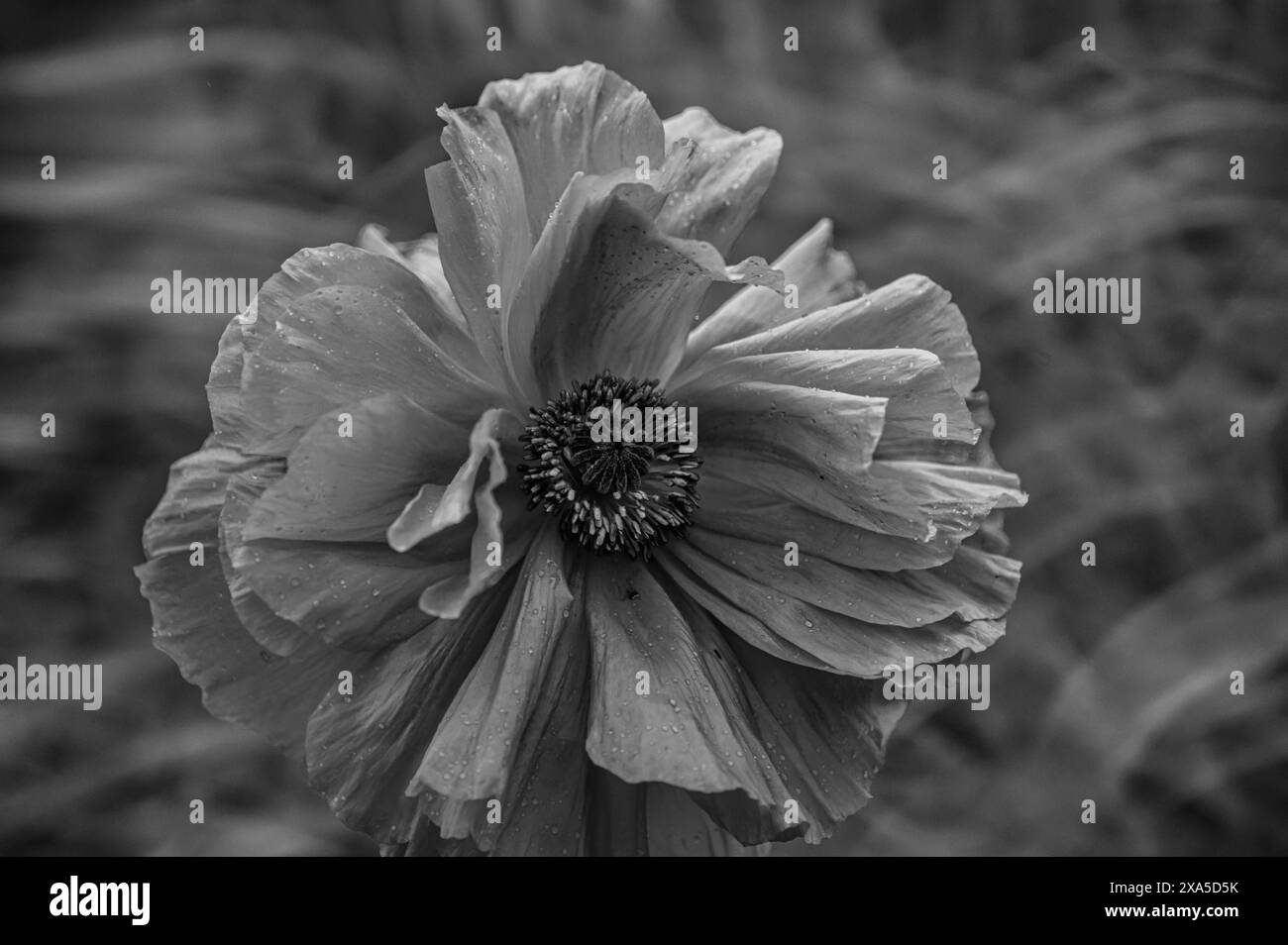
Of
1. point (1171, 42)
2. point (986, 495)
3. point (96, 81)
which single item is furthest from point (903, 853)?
point (96, 81)

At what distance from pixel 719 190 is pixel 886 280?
0.65m

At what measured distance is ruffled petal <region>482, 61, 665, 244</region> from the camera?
48cm

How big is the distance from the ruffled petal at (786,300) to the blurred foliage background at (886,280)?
1.81ft

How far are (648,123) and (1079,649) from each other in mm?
875

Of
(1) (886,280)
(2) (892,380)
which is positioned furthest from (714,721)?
(1) (886,280)

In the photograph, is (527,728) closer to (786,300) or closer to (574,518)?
(574,518)

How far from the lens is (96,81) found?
3.32 ft

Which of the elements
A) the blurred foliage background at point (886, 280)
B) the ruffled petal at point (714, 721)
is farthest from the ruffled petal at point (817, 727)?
the blurred foliage background at point (886, 280)

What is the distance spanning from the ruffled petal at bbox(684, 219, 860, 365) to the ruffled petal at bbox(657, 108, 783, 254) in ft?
0.12

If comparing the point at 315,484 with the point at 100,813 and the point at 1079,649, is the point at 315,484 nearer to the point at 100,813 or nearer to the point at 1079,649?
the point at 100,813

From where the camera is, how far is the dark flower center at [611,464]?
0.48 metres

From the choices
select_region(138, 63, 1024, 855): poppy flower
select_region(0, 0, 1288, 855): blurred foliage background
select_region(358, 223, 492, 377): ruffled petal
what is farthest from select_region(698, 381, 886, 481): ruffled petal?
select_region(0, 0, 1288, 855): blurred foliage background

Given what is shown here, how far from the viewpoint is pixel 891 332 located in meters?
0.52
